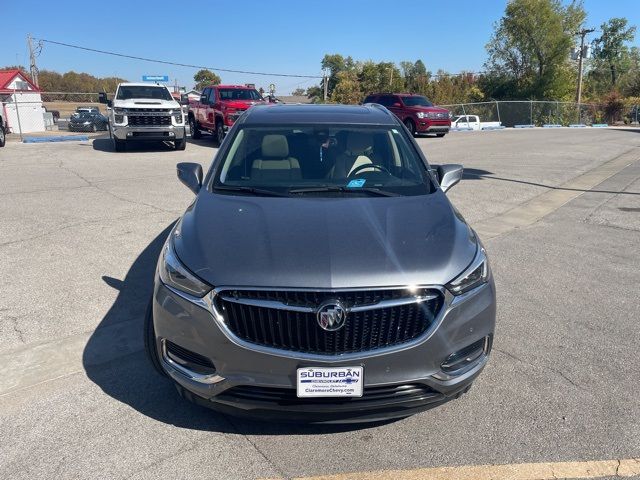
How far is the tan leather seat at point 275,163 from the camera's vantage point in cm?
424

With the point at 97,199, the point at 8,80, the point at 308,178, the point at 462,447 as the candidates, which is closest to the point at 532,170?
the point at 97,199

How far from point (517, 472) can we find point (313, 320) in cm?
131

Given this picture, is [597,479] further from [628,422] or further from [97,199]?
[97,199]

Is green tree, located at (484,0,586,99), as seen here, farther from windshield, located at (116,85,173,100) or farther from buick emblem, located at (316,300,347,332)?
buick emblem, located at (316,300,347,332)

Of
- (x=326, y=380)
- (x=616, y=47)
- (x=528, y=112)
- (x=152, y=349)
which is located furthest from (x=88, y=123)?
(x=616, y=47)

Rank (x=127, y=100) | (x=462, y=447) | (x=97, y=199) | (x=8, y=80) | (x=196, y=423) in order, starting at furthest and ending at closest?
(x=8, y=80), (x=127, y=100), (x=97, y=199), (x=196, y=423), (x=462, y=447)

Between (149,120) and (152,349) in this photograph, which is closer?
(152,349)

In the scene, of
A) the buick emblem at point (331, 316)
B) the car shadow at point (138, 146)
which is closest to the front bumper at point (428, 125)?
the car shadow at point (138, 146)

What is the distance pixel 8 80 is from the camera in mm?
35406

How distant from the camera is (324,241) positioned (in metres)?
3.11

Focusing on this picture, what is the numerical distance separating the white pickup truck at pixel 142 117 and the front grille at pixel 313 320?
14.7 metres

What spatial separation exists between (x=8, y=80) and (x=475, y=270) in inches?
1565

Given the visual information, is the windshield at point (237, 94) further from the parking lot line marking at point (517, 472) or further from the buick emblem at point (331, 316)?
the parking lot line marking at point (517, 472)

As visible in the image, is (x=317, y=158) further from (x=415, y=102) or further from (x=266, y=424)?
(x=415, y=102)
